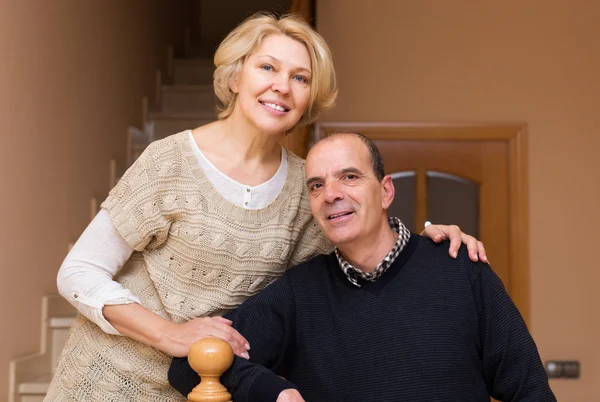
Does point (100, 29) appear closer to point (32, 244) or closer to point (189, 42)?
point (32, 244)

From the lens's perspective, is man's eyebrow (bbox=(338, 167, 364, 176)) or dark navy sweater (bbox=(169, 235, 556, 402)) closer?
dark navy sweater (bbox=(169, 235, 556, 402))

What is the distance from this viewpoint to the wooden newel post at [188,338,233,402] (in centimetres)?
114

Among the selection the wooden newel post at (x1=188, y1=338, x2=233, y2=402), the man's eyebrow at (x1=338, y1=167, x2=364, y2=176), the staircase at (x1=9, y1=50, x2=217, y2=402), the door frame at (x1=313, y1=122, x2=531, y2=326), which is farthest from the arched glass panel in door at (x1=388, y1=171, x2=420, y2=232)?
the wooden newel post at (x1=188, y1=338, x2=233, y2=402)

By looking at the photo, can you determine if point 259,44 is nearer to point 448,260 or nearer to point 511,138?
point 448,260

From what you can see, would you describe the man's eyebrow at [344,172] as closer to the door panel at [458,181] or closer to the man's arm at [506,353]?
the man's arm at [506,353]

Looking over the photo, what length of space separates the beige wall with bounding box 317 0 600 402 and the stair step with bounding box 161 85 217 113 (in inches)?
66.7

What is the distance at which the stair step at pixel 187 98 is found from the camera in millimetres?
5078

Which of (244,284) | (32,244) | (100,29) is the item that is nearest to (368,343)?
(244,284)

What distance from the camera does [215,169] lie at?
5.43 feet

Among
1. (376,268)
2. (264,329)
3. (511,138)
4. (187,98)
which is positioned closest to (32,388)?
(264,329)

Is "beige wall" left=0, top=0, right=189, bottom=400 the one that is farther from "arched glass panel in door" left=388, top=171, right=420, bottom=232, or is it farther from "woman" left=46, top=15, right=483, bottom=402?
"arched glass panel in door" left=388, top=171, right=420, bottom=232

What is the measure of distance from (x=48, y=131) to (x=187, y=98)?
2.09 metres

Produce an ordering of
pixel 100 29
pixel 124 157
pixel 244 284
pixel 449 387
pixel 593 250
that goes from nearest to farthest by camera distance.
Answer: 1. pixel 449 387
2. pixel 244 284
3. pixel 593 250
4. pixel 100 29
5. pixel 124 157

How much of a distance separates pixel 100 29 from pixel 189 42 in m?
2.59
